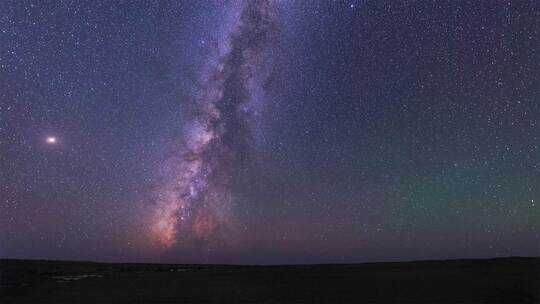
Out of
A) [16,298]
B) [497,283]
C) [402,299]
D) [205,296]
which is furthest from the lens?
[497,283]

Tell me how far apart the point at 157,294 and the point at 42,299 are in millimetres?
5909

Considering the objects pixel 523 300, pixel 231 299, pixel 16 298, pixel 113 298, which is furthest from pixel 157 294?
pixel 523 300

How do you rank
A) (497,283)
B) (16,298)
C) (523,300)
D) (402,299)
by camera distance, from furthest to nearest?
(497,283) → (16,298) → (402,299) → (523,300)

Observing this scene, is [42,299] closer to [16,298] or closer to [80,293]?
[16,298]

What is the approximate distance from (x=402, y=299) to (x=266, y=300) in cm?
625

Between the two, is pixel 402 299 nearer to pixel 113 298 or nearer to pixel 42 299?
pixel 113 298

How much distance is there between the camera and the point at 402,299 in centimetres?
2134

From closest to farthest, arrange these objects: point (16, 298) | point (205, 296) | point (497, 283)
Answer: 1. point (16, 298)
2. point (205, 296)
3. point (497, 283)

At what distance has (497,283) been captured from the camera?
90.1ft

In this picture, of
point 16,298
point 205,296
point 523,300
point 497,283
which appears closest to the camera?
point 523,300

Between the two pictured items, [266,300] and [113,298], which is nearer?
[266,300]

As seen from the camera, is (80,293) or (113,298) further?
(80,293)

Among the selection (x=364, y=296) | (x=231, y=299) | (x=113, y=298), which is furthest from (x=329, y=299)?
(x=113, y=298)

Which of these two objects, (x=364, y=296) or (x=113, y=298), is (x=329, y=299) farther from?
(x=113, y=298)
